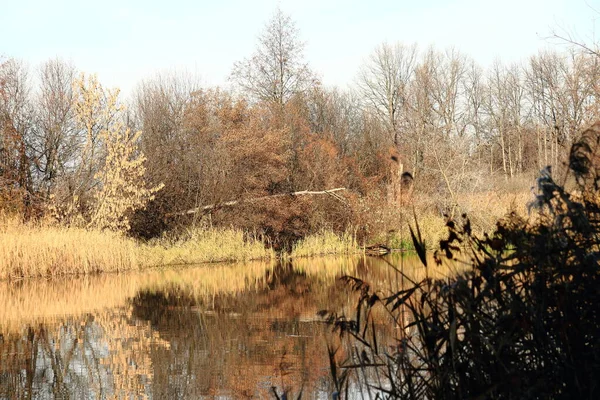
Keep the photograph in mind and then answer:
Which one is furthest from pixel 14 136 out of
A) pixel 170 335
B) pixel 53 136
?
pixel 170 335

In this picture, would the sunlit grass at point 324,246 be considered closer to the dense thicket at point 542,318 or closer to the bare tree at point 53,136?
the bare tree at point 53,136

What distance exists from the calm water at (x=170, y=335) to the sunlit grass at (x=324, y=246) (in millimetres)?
6841

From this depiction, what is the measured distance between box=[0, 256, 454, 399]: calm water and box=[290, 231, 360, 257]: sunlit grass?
684 centimetres

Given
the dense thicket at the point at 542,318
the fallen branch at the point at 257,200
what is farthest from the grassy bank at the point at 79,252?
the dense thicket at the point at 542,318

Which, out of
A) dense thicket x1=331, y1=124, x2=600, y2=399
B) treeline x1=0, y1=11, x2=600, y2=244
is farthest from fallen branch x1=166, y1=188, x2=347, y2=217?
dense thicket x1=331, y1=124, x2=600, y2=399

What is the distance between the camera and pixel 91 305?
15.8m

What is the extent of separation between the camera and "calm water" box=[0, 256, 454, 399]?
328 inches

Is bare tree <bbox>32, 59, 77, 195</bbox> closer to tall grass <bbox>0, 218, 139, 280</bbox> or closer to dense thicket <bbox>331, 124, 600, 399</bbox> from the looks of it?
tall grass <bbox>0, 218, 139, 280</bbox>

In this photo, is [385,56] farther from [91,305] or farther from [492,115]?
[91,305]

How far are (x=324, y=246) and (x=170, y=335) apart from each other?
16820mm

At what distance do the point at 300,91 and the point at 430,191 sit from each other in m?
10.8

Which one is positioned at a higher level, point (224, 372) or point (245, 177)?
point (245, 177)

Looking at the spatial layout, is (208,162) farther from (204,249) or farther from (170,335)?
(170,335)

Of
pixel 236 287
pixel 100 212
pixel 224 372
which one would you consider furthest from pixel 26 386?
pixel 100 212
